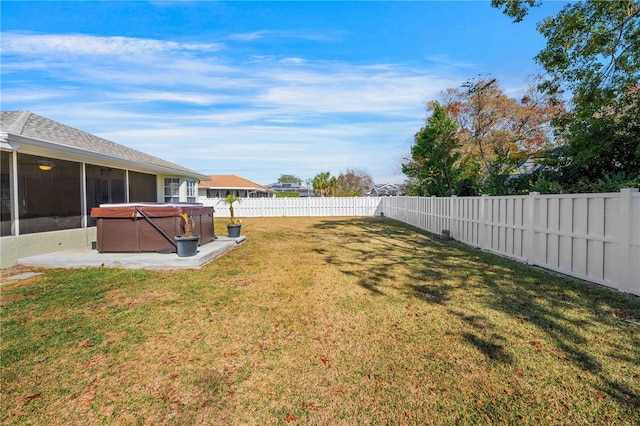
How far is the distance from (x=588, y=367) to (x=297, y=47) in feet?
41.6

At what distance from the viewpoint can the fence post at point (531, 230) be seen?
596 cm

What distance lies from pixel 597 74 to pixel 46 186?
13.3 metres

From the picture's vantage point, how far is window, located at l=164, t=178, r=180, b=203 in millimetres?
13945

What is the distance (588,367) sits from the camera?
2.50 m

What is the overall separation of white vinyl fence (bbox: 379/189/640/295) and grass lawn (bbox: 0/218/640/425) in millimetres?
369

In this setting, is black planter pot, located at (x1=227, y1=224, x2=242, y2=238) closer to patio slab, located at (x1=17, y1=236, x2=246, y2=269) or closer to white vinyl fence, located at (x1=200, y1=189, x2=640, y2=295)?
patio slab, located at (x1=17, y1=236, x2=246, y2=269)

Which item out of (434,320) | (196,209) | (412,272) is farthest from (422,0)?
(434,320)

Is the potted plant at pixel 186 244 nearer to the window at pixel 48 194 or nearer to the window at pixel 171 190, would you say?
the window at pixel 48 194

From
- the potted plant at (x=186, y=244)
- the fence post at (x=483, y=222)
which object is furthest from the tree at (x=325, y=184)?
the potted plant at (x=186, y=244)

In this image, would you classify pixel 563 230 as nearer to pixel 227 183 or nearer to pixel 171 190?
pixel 171 190

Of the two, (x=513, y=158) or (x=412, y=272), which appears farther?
(x=513, y=158)

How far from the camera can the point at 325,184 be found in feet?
115

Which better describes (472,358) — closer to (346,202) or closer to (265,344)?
(265,344)

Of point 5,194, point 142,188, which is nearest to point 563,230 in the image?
point 5,194
